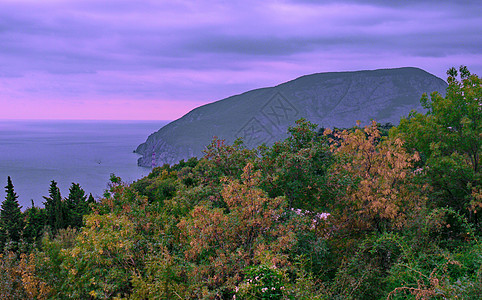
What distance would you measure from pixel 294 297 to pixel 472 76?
39.4ft

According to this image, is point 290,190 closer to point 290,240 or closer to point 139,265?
point 290,240

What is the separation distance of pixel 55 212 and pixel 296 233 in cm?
1804

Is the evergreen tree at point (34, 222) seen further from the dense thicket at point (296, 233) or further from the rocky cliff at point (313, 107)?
the rocky cliff at point (313, 107)

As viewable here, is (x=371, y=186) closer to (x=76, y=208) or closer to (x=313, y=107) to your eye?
(x=76, y=208)

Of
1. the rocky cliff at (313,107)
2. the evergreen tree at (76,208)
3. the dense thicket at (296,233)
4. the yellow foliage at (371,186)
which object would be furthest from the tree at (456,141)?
the rocky cliff at (313,107)

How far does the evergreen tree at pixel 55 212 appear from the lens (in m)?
20.5

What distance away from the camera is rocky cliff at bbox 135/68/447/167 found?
447 feet

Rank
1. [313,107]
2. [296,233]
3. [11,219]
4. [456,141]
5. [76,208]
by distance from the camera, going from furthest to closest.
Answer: [313,107], [76,208], [11,219], [456,141], [296,233]

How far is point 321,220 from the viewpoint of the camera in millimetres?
9805

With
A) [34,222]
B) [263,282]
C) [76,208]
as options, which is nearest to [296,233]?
[263,282]

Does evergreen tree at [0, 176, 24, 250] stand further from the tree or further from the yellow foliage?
the tree

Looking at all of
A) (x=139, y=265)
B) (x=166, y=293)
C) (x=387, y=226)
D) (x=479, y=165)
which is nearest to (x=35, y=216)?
(x=139, y=265)

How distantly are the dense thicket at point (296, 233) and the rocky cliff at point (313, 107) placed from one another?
116 metres

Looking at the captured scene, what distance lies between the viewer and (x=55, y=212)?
816 inches
